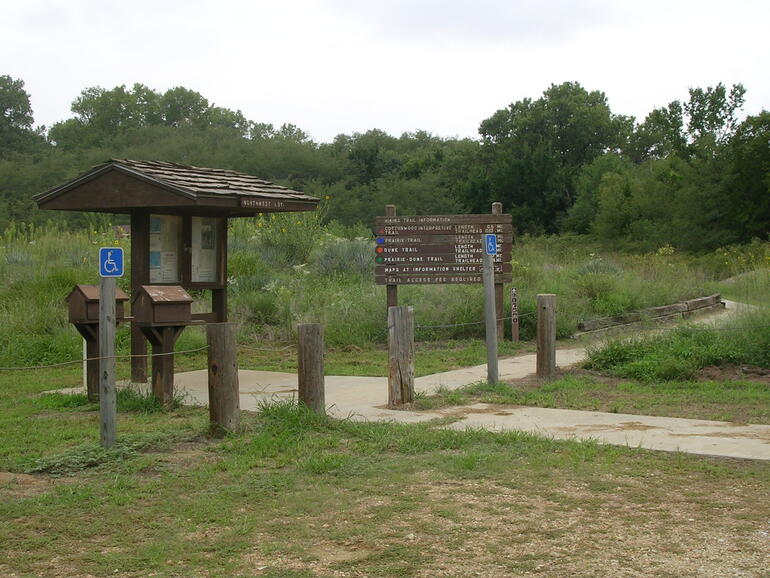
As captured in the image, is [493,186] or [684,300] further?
[493,186]

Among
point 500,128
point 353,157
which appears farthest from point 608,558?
point 500,128

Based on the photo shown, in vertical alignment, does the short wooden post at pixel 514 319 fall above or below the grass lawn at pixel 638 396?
above

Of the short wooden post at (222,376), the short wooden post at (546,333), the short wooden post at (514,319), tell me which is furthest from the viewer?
the short wooden post at (514,319)

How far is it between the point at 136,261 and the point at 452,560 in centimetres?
686

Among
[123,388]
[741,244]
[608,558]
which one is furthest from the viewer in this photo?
[741,244]

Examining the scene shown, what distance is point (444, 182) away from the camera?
57.3 meters

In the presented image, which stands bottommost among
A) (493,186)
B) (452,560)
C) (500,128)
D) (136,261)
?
(452,560)

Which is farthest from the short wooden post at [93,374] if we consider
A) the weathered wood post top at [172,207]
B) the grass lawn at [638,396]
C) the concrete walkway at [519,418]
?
the grass lawn at [638,396]

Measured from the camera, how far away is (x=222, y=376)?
7586 millimetres

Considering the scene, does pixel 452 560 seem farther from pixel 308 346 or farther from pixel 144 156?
pixel 144 156

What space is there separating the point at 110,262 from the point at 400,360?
328 centimetres

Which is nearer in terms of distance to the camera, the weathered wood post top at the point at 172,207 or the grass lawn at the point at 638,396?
the grass lawn at the point at 638,396

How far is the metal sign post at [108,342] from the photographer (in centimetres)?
705

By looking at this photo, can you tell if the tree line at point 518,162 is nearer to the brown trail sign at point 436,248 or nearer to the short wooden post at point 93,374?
the brown trail sign at point 436,248
